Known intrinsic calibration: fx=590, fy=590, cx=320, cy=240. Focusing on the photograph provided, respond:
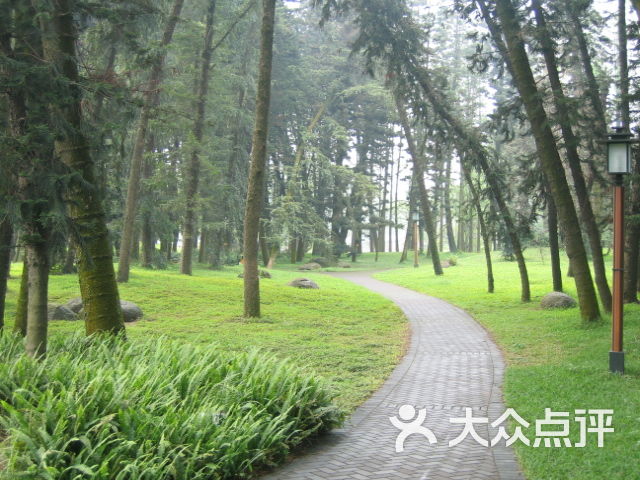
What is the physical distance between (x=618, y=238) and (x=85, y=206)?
7587mm

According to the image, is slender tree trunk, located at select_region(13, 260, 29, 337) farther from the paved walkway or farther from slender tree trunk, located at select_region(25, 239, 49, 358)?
the paved walkway

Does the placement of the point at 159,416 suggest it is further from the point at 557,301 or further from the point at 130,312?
the point at 557,301

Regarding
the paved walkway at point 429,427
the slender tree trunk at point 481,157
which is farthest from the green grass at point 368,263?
the paved walkway at point 429,427

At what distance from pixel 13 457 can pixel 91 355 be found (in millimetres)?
2919

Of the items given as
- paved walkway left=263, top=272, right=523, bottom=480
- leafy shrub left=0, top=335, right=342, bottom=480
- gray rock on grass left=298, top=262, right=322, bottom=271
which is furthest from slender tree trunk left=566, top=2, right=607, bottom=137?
gray rock on grass left=298, top=262, right=322, bottom=271

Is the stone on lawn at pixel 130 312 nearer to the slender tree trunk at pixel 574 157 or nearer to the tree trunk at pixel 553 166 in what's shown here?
the tree trunk at pixel 553 166

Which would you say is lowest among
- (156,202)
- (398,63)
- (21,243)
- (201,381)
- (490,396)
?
(490,396)

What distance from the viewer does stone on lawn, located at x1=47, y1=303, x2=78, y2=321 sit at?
46.8 ft

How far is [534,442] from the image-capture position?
5594 mm

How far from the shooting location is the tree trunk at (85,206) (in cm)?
812

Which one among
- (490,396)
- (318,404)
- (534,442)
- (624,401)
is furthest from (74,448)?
(624,401)

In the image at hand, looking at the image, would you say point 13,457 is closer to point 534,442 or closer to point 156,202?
point 534,442

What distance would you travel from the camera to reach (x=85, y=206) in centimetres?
830

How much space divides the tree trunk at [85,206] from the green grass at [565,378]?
564 centimetres
